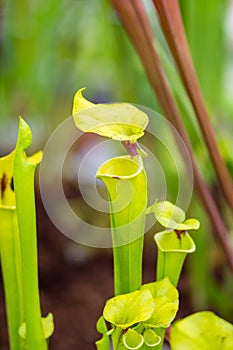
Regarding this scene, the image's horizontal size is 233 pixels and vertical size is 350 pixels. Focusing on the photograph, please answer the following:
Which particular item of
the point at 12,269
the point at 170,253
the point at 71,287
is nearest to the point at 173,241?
the point at 170,253

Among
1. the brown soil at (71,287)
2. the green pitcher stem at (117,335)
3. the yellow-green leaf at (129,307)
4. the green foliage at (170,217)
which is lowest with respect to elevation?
the brown soil at (71,287)

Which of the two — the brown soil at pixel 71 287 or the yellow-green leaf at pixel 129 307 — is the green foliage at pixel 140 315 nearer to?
the yellow-green leaf at pixel 129 307

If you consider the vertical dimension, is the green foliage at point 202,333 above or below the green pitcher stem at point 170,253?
below

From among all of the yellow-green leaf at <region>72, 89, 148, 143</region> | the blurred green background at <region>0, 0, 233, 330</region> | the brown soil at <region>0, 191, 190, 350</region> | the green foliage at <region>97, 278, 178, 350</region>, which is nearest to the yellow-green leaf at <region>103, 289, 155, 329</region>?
the green foliage at <region>97, 278, 178, 350</region>

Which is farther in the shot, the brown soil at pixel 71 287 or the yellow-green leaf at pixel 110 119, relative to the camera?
the brown soil at pixel 71 287

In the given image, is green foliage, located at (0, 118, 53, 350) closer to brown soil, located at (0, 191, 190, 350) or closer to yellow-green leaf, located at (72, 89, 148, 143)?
yellow-green leaf, located at (72, 89, 148, 143)

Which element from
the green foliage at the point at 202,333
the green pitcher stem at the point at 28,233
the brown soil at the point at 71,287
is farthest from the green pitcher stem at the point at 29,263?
the brown soil at the point at 71,287

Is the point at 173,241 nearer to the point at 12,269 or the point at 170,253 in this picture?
the point at 170,253
